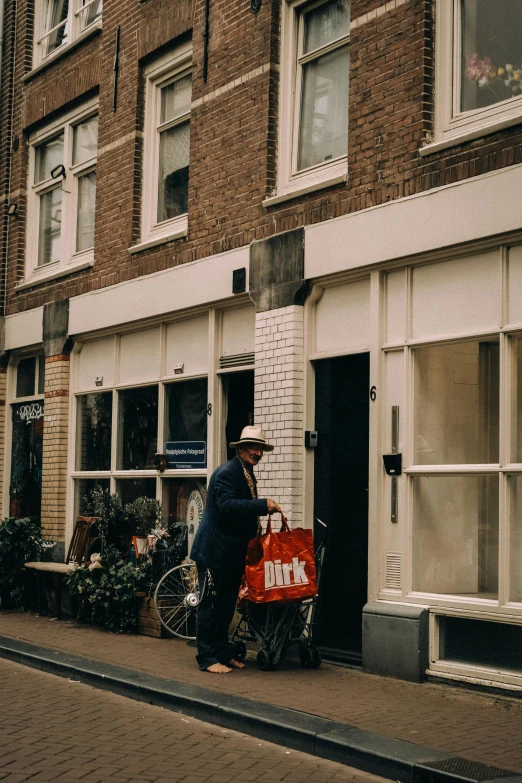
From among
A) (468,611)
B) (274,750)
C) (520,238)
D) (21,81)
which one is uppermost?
(21,81)

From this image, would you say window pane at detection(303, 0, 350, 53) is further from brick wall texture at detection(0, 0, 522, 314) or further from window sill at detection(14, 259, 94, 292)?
window sill at detection(14, 259, 94, 292)

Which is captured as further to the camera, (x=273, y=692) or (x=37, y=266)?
(x=37, y=266)

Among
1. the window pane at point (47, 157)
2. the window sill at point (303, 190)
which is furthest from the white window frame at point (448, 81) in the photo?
the window pane at point (47, 157)

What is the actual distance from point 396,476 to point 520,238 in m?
2.22

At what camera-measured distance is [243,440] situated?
9281 mm

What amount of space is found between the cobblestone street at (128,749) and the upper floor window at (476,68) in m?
4.80

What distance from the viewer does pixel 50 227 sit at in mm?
15836

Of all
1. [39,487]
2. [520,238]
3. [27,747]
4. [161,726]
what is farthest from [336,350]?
[39,487]

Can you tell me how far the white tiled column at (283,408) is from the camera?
10.2m

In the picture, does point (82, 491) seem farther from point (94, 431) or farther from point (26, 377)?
point (26, 377)

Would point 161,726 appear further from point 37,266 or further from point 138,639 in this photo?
point 37,266

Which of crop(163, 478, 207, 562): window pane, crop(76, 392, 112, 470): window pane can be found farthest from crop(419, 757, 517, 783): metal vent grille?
crop(76, 392, 112, 470): window pane

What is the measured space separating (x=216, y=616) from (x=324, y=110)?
16.0ft

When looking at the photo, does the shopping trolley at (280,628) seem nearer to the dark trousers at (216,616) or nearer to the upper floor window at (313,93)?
the dark trousers at (216,616)
